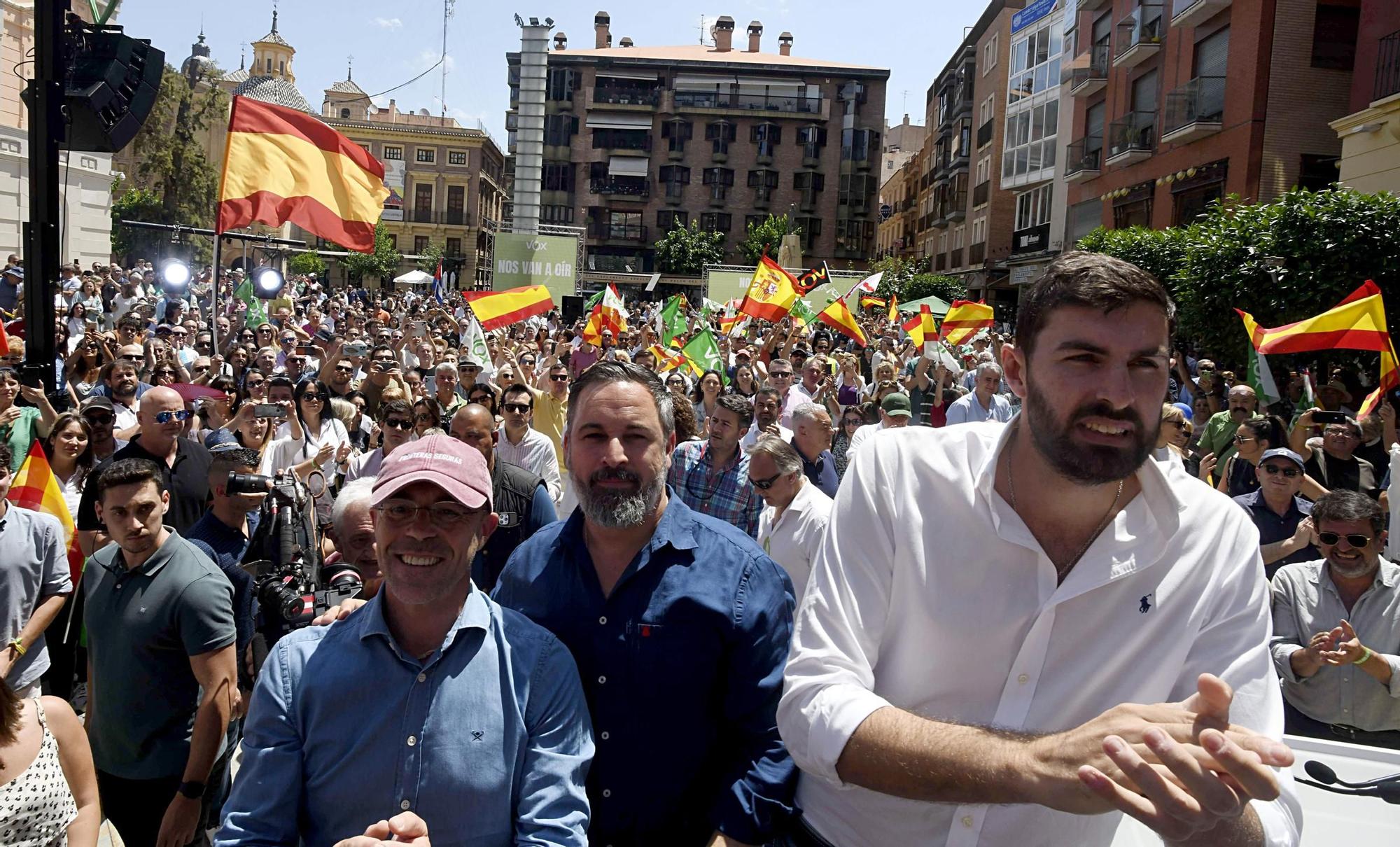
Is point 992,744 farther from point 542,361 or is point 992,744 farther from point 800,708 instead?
point 542,361

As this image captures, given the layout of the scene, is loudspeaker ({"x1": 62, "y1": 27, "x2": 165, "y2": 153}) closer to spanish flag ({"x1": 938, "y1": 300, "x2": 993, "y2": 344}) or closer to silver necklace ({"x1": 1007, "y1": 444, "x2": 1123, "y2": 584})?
silver necklace ({"x1": 1007, "y1": 444, "x2": 1123, "y2": 584})

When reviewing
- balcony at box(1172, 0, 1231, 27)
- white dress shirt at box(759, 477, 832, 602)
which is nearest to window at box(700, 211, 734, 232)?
balcony at box(1172, 0, 1231, 27)

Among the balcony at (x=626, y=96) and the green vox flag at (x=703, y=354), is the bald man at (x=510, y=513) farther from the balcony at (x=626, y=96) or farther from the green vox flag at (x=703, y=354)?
the balcony at (x=626, y=96)

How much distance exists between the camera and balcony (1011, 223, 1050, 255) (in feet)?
131

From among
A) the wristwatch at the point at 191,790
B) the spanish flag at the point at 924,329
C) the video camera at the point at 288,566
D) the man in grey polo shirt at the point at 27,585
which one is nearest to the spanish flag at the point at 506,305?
the spanish flag at the point at 924,329

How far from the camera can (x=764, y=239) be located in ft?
200

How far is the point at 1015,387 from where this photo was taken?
2002 mm

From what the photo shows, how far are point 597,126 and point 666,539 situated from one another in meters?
69.4

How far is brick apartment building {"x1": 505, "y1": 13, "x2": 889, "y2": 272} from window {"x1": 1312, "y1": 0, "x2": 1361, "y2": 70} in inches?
1826

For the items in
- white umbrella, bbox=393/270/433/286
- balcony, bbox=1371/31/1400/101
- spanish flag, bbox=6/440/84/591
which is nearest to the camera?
spanish flag, bbox=6/440/84/591

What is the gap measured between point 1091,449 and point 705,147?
230ft

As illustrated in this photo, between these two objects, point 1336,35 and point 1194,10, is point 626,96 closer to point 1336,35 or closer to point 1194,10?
point 1194,10

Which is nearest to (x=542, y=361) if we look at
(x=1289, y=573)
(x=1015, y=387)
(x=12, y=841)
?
(x=1289, y=573)

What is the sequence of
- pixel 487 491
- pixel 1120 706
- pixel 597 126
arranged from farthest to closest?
pixel 597 126
pixel 487 491
pixel 1120 706
